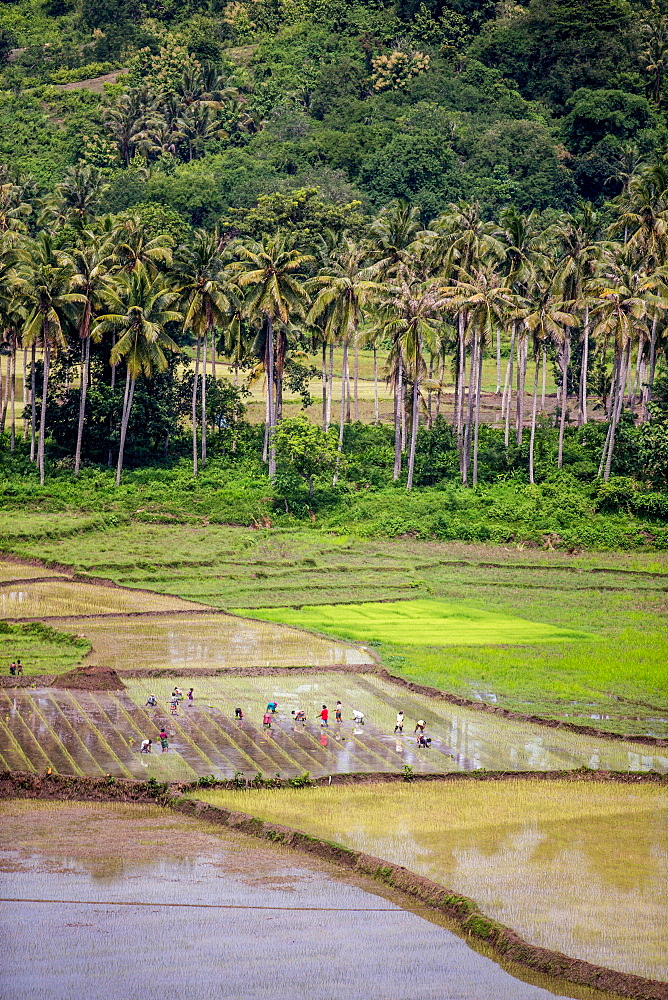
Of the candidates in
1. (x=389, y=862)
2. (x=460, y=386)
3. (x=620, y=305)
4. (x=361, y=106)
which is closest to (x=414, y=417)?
(x=460, y=386)

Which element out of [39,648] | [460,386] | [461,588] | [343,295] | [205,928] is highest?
[343,295]

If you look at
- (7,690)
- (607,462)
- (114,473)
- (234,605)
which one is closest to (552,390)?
(607,462)

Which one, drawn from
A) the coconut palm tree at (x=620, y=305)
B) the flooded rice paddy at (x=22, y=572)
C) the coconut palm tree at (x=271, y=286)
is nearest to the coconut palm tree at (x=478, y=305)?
the coconut palm tree at (x=620, y=305)

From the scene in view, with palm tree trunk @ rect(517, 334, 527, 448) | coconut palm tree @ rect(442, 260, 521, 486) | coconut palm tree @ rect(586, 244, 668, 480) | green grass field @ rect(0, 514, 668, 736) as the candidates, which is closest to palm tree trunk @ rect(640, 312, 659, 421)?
coconut palm tree @ rect(586, 244, 668, 480)

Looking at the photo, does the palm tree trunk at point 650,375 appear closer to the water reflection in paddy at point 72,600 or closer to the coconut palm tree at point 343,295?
the coconut palm tree at point 343,295

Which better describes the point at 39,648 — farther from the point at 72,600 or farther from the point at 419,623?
the point at 419,623

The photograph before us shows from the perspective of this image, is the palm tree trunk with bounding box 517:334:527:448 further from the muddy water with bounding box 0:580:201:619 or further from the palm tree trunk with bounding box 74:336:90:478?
the muddy water with bounding box 0:580:201:619

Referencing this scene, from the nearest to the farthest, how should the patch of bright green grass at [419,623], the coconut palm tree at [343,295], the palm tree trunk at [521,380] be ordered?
the patch of bright green grass at [419,623] < the palm tree trunk at [521,380] < the coconut palm tree at [343,295]
